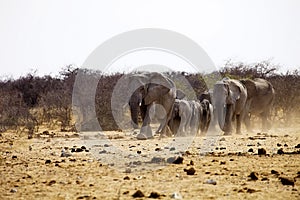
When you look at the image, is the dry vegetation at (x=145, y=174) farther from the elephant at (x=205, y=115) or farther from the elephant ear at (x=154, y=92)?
the elephant at (x=205, y=115)

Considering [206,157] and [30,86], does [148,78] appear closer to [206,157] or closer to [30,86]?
[206,157]

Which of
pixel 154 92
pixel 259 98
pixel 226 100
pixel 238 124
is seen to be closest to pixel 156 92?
pixel 154 92

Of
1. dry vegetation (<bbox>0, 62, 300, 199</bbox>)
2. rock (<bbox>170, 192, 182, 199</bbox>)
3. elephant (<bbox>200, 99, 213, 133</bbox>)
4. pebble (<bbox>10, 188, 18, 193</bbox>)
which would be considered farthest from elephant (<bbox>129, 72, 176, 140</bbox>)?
rock (<bbox>170, 192, 182, 199</bbox>)

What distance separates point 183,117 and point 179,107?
1.22ft

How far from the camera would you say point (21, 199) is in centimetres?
561

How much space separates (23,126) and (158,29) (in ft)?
22.5

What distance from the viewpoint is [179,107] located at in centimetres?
1695

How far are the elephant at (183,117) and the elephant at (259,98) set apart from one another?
419 centimetres

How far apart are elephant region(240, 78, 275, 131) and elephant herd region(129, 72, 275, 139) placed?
1.06 m

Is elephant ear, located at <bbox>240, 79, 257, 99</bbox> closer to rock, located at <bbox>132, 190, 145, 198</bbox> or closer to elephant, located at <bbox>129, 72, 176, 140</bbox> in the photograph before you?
elephant, located at <bbox>129, 72, 176, 140</bbox>

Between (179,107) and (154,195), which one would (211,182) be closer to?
(154,195)

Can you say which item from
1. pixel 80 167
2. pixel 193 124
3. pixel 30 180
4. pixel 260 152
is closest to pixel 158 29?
pixel 193 124

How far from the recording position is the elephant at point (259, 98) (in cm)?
2134

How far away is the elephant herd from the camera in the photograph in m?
15.9
